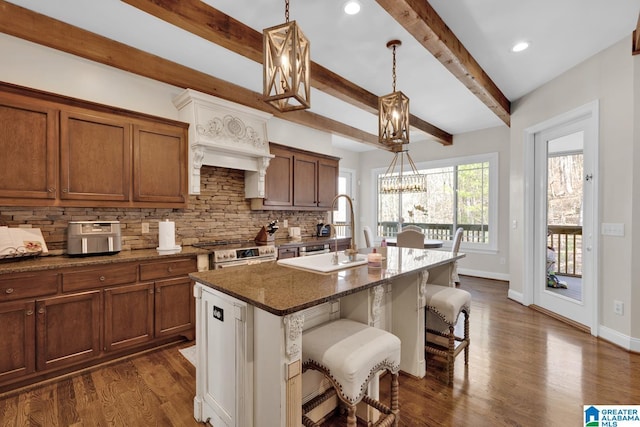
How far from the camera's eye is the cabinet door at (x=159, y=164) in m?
3.02

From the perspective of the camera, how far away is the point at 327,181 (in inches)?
203

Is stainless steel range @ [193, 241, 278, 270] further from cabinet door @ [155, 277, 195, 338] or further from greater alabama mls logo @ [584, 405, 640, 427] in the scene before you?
greater alabama mls logo @ [584, 405, 640, 427]

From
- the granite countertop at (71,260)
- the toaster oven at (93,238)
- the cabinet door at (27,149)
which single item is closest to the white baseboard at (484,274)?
the granite countertop at (71,260)

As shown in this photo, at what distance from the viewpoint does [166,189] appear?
127 inches

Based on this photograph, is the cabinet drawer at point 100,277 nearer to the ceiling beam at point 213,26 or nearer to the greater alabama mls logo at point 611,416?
the ceiling beam at point 213,26

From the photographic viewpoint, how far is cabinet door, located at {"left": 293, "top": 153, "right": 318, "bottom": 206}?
4621 millimetres

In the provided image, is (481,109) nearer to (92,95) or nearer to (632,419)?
(632,419)

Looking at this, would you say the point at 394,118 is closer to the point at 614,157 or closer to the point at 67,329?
the point at 614,157

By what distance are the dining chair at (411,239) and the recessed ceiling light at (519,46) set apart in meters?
2.41

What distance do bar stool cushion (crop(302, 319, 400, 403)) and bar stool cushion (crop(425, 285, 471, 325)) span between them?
33.5 inches

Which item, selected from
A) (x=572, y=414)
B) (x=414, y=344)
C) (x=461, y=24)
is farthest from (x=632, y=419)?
(x=461, y=24)

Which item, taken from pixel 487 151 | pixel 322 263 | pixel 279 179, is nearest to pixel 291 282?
pixel 322 263

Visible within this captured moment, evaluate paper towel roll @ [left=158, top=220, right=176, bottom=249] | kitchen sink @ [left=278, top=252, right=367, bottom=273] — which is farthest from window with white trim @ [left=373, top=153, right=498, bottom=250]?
paper towel roll @ [left=158, top=220, right=176, bottom=249]

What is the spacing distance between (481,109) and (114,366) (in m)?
5.67
